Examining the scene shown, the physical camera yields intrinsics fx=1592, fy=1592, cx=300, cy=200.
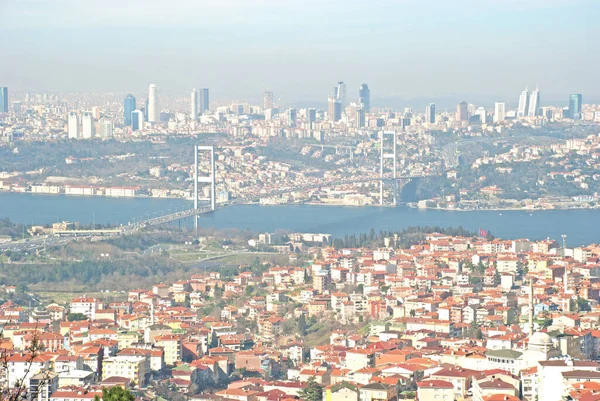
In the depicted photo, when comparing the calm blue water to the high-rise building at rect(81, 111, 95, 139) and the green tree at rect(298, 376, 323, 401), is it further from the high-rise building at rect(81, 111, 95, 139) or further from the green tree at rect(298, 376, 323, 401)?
the green tree at rect(298, 376, 323, 401)

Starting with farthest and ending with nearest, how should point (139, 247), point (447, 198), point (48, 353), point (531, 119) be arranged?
point (531, 119), point (447, 198), point (139, 247), point (48, 353)

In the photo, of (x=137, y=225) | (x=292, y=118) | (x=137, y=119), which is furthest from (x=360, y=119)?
(x=137, y=225)

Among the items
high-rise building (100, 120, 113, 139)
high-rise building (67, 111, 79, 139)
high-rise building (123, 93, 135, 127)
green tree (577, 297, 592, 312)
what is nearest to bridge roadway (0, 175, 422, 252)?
green tree (577, 297, 592, 312)

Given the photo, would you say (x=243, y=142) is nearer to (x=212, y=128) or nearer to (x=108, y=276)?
(x=212, y=128)

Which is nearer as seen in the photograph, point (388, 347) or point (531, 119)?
point (388, 347)

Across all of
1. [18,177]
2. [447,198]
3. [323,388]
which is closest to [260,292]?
[323,388]

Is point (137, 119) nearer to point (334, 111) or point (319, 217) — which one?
point (334, 111)

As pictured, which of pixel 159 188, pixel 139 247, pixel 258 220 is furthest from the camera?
pixel 159 188
